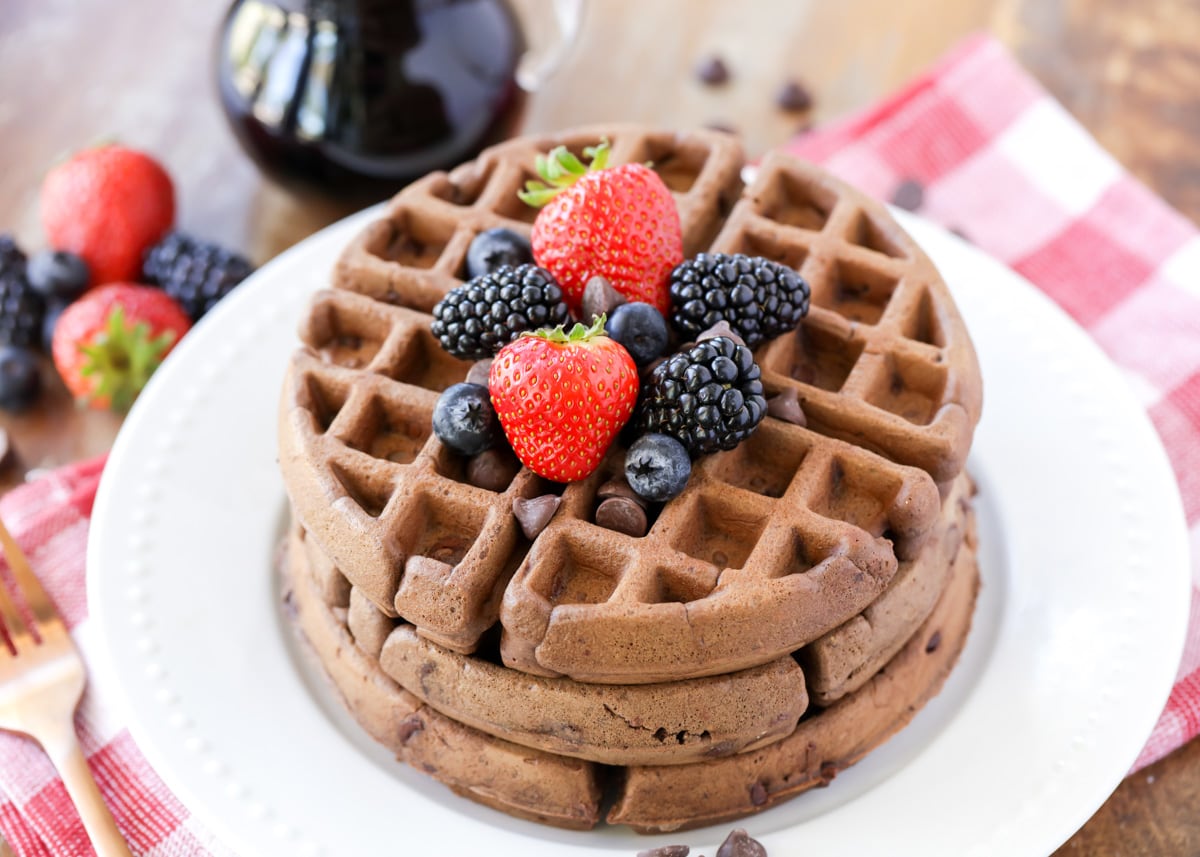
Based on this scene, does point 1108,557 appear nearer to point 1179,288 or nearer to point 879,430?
point 879,430

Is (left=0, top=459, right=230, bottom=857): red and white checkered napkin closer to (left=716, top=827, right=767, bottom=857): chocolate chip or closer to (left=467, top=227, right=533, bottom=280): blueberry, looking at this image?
(left=716, top=827, right=767, bottom=857): chocolate chip

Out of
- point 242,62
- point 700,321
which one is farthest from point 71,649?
point 242,62

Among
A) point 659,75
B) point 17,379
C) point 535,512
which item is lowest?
point 17,379

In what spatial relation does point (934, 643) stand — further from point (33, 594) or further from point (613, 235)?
point (33, 594)

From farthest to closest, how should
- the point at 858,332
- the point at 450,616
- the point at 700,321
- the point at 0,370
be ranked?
the point at 0,370, the point at 858,332, the point at 700,321, the point at 450,616

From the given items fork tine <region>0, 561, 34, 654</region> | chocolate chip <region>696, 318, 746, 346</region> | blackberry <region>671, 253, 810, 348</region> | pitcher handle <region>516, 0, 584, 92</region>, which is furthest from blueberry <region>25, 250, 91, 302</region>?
chocolate chip <region>696, 318, 746, 346</region>

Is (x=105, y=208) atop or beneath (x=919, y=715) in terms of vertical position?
beneath

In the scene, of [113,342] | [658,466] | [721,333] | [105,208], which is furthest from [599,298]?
[105,208]
